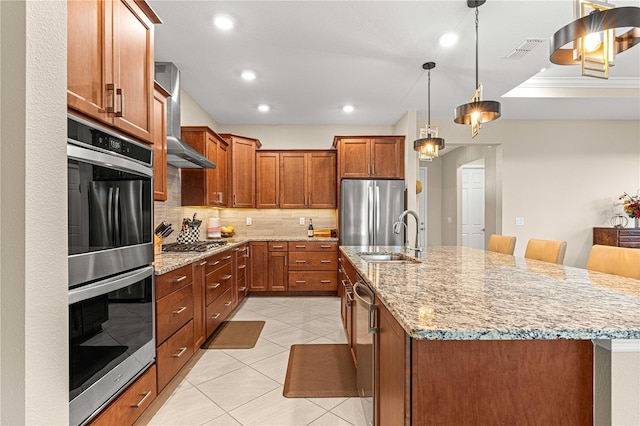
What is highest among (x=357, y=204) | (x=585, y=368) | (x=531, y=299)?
(x=357, y=204)

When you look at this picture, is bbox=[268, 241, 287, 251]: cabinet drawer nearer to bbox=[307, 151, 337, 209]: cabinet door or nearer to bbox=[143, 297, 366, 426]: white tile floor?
bbox=[307, 151, 337, 209]: cabinet door

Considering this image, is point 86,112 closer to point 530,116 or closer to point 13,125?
point 13,125

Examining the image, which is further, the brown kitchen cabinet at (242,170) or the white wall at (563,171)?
the white wall at (563,171)

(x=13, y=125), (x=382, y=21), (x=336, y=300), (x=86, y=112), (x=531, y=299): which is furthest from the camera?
(x=336, y=300)

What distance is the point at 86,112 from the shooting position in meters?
1.37

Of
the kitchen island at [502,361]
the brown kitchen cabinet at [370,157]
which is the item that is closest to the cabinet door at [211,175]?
the brown kitchen cabinet at [370,157]

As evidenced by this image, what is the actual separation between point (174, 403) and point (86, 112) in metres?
1.84

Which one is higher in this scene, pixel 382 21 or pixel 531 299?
pixel 382 21

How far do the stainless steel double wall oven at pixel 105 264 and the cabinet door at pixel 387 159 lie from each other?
3.66m

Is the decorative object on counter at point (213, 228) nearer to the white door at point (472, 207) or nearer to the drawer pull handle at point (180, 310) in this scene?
the drawer pull handle at point (180, 310)

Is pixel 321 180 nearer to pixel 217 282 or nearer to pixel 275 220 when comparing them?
pixel 275 220

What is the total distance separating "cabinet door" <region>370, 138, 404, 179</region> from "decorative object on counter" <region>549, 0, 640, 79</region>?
3.42 metres

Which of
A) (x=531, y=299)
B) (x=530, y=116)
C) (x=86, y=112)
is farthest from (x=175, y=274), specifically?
(x=530, y=116)

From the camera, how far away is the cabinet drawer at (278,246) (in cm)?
495
